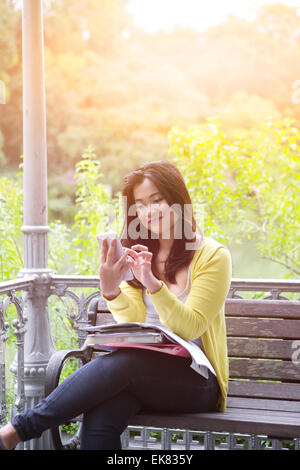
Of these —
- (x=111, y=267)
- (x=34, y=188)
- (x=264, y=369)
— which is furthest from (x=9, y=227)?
(x=264, y=369)

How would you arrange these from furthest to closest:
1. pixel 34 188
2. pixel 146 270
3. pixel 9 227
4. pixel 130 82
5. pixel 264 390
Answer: pixel 130 82 → pixel 9 227 → pixel 34 188 → pixel 264 390 → pixel 146 270

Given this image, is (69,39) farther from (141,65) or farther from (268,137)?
(268,137)

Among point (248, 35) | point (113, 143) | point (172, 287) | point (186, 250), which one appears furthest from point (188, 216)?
point (248, 35)

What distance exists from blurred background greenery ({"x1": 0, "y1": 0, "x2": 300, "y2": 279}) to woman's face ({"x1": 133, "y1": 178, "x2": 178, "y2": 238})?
4.92 meters

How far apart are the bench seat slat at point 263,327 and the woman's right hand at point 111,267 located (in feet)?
1.97

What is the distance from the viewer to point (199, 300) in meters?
2.10

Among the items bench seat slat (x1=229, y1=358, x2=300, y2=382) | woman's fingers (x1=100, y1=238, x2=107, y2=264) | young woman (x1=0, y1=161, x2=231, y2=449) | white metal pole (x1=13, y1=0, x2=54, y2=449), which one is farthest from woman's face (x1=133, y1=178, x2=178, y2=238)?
white metal pole (x1=13, y1=0, x2=54, y2=449)

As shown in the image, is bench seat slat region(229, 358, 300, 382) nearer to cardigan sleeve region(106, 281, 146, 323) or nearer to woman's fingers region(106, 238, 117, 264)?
cardigan sleeve region(106, 281, 146, 323)

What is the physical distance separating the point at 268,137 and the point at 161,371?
7.87ft

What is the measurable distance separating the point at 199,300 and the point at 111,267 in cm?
33

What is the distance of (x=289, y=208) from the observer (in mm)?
3936

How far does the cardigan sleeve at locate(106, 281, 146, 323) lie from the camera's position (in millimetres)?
2242

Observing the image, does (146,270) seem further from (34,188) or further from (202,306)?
(34,188)

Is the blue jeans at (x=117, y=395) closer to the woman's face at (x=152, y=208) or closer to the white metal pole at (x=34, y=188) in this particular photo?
the woman's face at (x=152, y=208)
